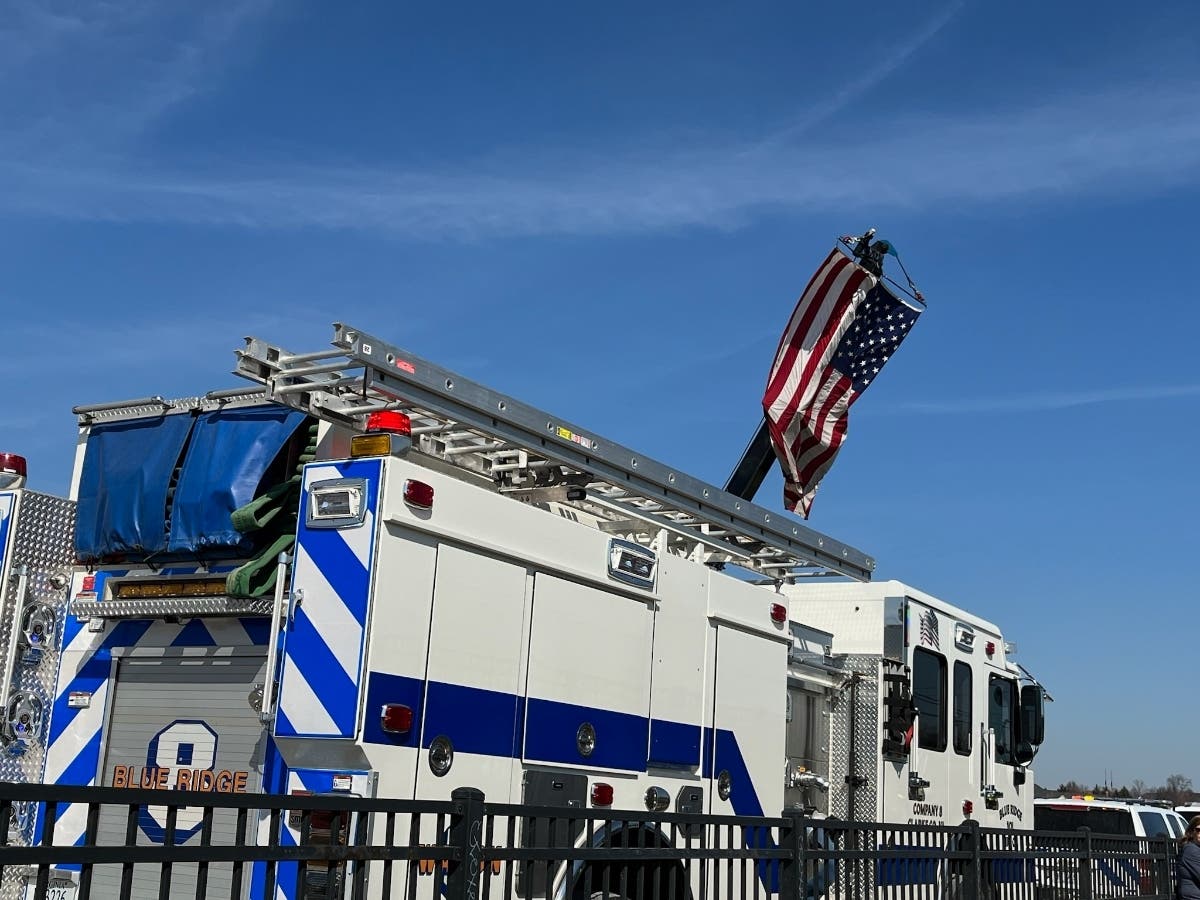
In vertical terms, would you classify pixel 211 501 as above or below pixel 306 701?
above

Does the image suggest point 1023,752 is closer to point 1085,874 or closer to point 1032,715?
point 1032,715

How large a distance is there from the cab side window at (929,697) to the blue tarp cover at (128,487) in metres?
5.91

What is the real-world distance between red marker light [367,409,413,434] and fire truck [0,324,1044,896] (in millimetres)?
12

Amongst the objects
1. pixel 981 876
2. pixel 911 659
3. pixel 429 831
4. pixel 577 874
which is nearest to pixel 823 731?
pixel 911 659

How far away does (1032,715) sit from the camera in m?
12.3

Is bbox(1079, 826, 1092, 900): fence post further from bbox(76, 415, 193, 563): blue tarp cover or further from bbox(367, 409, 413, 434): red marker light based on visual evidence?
bbox(76, 415, 193, 563): blue tarp cover

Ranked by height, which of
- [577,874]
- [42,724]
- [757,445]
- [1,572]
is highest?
[757,445]

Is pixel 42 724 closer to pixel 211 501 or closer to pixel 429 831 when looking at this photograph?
pixel 211 501

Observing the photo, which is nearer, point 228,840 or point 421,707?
point 421,707

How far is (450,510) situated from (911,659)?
5.41 m

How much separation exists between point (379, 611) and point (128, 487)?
208cm

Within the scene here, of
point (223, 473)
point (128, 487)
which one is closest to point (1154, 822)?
point (223, 473)

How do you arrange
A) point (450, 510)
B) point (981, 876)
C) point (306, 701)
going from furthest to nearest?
1. point (981, 876)
2. point (450, 510)
3. point (306, 701)

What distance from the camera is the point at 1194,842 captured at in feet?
32.1
